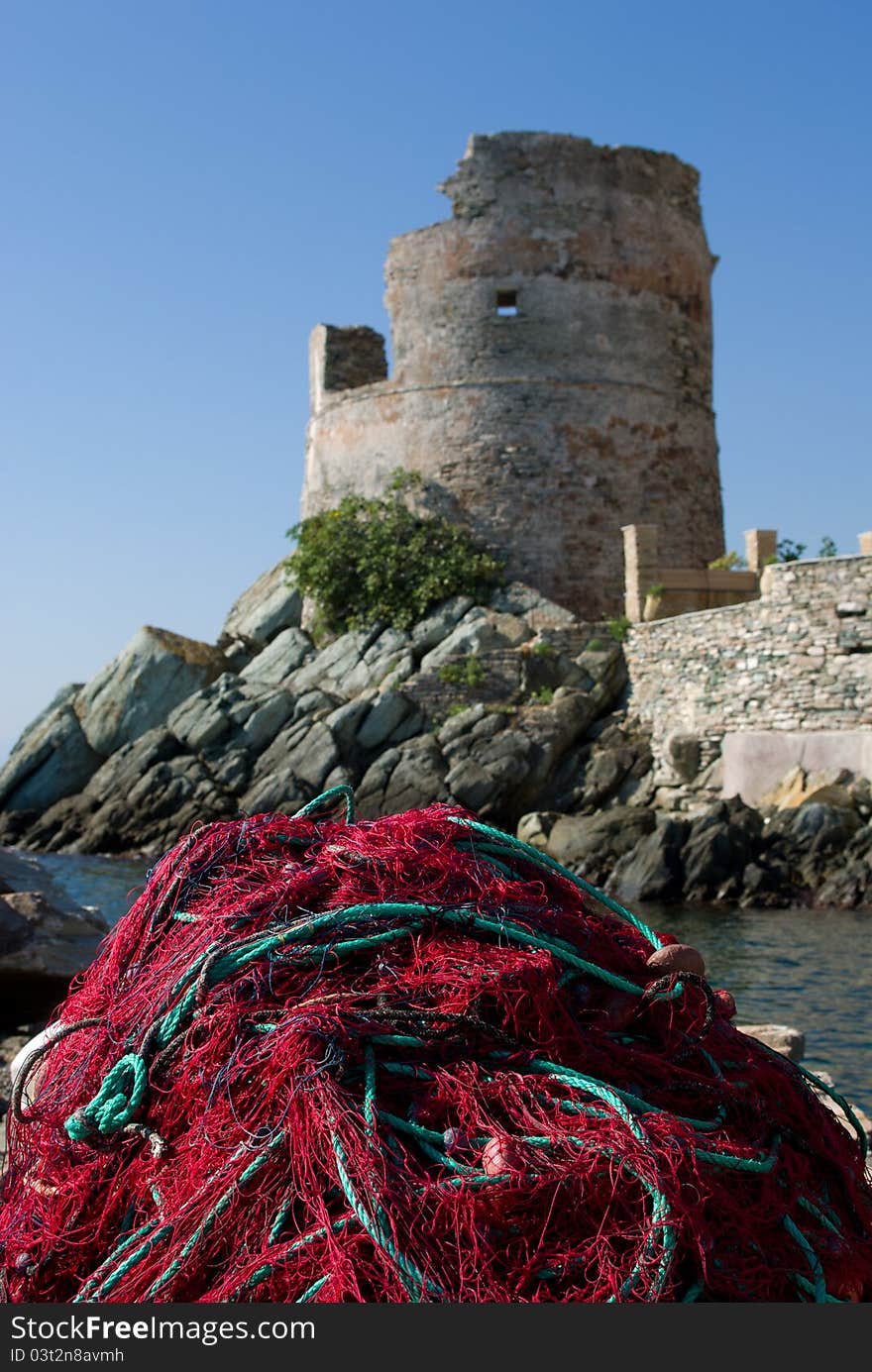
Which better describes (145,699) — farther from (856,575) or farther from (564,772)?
(856,575)

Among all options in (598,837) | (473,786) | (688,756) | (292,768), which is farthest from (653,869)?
(292,768)

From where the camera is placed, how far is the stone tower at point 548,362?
2877 cm

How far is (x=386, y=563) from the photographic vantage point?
27.7 metres

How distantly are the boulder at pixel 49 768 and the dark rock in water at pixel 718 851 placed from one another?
14.6 meters

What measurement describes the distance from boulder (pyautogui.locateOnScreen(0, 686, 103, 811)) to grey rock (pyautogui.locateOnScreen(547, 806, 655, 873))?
471 inches

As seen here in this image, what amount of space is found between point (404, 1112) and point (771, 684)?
19.5 metres

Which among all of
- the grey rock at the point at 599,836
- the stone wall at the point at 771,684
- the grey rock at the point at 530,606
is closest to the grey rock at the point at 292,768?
the grey rock at the point at 530,606

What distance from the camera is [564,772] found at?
24281 millimetres

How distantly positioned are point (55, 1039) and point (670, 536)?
27377 mm

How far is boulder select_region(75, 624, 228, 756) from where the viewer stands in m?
28.6

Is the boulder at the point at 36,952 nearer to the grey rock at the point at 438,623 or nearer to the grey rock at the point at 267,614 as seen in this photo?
the grey rock at the point at 438,623

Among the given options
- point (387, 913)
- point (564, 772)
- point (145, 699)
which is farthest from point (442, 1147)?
point (145, 699)

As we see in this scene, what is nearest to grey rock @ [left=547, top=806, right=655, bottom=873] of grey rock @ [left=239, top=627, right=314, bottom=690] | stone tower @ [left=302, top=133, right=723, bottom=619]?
stone tower @ [left=302, top=133, right=723, bottom=619]

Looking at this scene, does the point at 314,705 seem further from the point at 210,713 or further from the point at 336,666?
the point at 210,713
